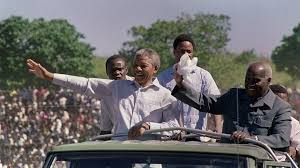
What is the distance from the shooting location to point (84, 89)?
30.2 ft

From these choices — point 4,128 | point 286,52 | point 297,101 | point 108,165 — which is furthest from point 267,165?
point 286,52

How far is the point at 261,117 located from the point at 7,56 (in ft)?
121

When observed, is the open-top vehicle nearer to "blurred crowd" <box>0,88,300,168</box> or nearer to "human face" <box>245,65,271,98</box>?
"human face" <box>245,65,271,98</box>

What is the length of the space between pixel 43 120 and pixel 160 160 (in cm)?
1871

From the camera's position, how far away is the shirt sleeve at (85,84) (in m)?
9.18

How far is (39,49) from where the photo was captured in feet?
158

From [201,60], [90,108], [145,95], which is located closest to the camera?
[145,95]

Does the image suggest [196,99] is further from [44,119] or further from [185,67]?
[44,119]

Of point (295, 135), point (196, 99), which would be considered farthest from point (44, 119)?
point (196, 99)

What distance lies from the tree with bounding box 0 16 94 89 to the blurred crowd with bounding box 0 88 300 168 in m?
9.10

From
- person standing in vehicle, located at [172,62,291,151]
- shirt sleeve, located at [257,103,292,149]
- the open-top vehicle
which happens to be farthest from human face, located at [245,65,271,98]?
the open-top vehicle

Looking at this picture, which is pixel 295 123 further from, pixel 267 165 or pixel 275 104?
pixel 267 165

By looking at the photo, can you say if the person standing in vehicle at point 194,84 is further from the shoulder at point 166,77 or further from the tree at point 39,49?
the tree at point 39,49

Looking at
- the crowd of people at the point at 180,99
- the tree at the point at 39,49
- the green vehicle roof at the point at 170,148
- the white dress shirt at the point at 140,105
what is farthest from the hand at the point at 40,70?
the tree at the point at 39,49
